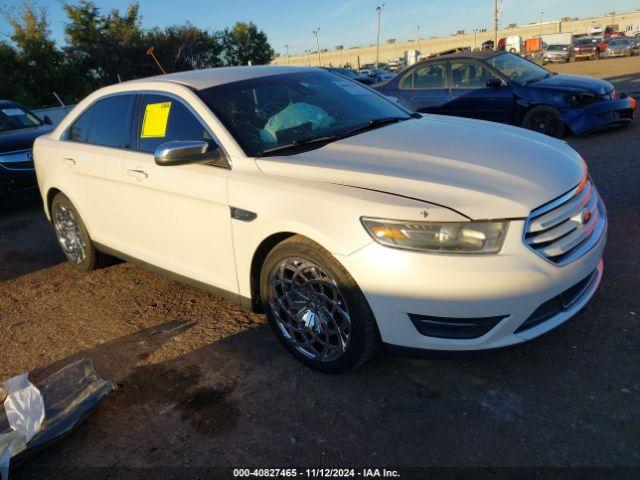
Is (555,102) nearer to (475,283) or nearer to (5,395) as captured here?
(475,283)

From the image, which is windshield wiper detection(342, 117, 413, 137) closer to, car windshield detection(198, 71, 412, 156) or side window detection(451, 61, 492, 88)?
car windshield detection(198, 71, 412, 156)

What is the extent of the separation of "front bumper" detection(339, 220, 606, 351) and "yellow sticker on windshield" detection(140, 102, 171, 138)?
1825 millimetres

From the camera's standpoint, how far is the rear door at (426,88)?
346 inches

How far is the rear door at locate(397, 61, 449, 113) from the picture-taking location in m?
8.79

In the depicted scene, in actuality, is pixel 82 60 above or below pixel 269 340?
above

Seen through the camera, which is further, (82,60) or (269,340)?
(82,60)

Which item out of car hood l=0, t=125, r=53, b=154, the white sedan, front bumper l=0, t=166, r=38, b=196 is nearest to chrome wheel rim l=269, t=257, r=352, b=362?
the white sedan

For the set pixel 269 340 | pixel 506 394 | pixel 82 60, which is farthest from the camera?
pixel 82 60

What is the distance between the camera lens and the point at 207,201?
3123 mm

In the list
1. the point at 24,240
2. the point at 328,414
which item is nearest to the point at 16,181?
the point at 24,240

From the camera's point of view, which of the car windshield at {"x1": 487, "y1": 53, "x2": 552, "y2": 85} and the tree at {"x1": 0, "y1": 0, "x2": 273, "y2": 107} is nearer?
the car windshield at {"x1": 487, "y1": 53, "x2": 552, "y2": 85}

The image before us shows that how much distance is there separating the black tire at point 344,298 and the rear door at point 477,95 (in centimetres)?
655

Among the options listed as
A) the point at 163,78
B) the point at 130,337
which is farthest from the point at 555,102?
the point at 130,337

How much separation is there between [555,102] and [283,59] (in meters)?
139
